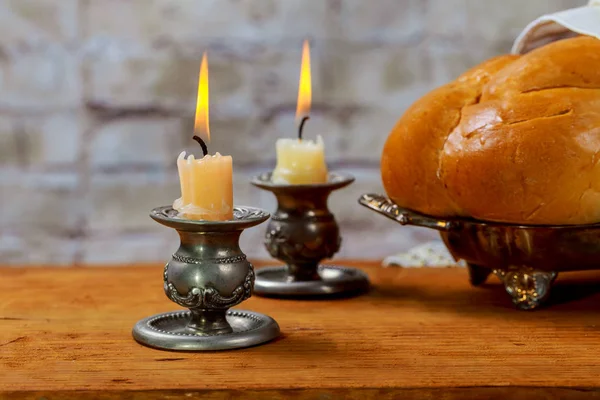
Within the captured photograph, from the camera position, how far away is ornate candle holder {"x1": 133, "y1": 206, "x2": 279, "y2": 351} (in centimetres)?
79

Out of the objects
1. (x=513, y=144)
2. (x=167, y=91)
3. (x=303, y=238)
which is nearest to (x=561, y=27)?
(x=513, y=144)

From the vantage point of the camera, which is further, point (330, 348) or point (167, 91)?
point (167, 91)

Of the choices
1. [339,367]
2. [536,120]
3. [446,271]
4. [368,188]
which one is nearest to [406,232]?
[368,188]

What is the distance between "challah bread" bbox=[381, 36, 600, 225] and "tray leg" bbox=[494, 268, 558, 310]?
8 cm

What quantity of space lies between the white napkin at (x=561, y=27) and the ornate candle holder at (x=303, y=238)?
0.27 metres

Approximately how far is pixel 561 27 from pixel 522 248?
0.97 feet

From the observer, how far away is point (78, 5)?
1733 millimetres

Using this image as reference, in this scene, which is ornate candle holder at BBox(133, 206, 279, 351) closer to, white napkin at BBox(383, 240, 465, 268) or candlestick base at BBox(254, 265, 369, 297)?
candlestick base at BBox(254, 265, 369, 297)

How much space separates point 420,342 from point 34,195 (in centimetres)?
113

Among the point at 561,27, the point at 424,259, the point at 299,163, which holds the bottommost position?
the point at 424,259

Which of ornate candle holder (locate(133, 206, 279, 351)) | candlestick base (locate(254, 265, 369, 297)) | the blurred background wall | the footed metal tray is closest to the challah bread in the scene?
the footed metal tray

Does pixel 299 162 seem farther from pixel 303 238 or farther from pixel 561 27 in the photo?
pixel 561 27

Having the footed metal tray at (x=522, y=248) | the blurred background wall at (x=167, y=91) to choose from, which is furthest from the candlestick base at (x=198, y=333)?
the blurred background wall at (x=167, y=91)

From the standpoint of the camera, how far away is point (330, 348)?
2.63 ft
